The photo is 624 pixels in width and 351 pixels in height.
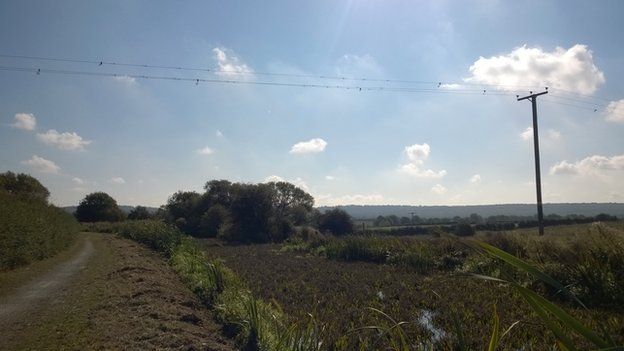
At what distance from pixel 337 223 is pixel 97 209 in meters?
38.4

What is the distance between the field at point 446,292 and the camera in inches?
275

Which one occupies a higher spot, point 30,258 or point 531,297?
point 531,297

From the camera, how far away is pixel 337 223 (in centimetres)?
5053

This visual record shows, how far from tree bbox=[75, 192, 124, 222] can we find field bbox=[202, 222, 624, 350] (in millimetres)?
54179

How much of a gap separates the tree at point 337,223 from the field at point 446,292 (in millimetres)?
31312

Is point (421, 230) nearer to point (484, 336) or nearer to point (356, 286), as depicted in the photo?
point (356, 286)

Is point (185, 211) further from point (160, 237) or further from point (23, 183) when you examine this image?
point (160, 237)

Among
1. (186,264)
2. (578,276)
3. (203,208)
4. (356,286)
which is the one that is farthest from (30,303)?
(203,208)

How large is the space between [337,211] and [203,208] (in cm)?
1817

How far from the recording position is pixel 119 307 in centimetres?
869

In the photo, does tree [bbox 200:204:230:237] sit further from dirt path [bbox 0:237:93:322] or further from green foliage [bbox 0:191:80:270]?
dirt path [bbox 0:237:93:322]

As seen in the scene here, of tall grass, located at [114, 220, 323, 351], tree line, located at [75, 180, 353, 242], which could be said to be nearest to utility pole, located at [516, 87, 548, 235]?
tall grass, located at [114, 220, 323, 351]

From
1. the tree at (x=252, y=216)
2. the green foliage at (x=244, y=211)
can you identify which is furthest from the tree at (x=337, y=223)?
the tree at (x=252, y=216)

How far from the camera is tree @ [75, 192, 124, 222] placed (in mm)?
65812
